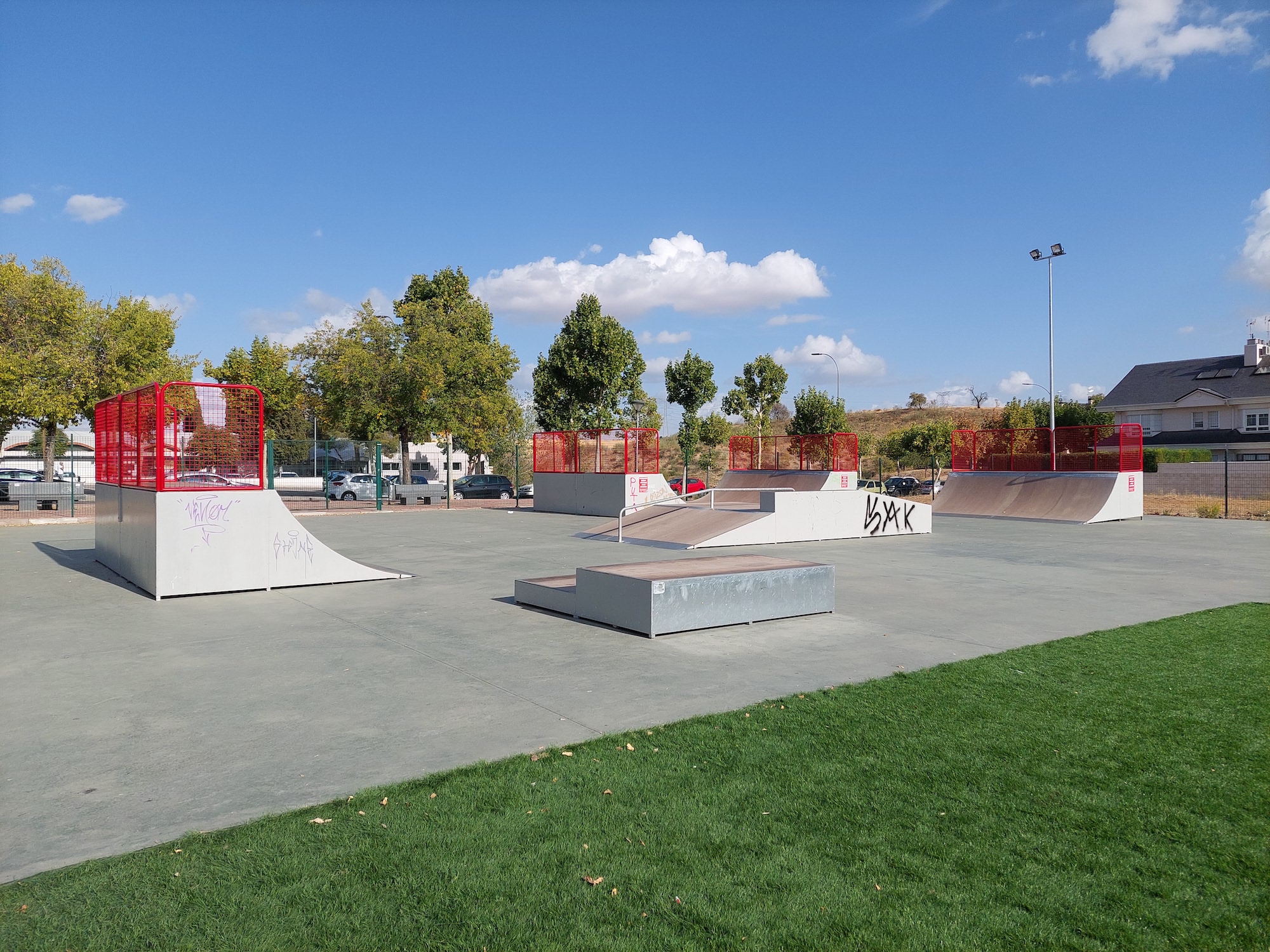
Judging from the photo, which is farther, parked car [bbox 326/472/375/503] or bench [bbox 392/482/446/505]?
parked car [bbox 326/472/375/503]

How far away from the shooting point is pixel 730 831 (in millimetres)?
3742

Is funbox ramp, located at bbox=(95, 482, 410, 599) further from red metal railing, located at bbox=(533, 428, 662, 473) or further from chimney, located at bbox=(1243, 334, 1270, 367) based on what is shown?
chimney, located at bbox=(1243, 334, 1270, 367)

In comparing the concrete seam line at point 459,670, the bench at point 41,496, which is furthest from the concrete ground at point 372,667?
the bench at point 41,496

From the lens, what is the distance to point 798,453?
30.2 metres

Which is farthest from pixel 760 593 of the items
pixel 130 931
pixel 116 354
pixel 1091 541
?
pixel 116 354

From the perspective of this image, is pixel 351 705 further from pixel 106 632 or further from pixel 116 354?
pixel 116 354

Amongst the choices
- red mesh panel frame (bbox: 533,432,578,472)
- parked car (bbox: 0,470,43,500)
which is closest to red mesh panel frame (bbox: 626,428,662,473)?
red mesh panel frame (bbox: 533,432,578,472)

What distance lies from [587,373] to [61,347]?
22.6m

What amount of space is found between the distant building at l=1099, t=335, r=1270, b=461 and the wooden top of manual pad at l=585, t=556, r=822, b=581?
5466 cm

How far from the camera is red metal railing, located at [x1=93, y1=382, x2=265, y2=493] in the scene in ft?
37.8

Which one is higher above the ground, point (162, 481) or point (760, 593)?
point (162, 481)

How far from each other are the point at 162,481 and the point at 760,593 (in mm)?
8139

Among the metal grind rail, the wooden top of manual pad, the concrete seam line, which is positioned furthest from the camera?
the metal grind rail

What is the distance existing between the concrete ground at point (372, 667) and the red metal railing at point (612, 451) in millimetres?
12880
